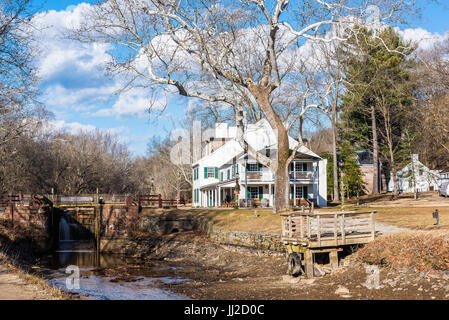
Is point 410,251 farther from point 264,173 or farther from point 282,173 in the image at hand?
point 264,173

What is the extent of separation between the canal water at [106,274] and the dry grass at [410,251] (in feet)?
21.2

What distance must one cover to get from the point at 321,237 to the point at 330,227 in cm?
73

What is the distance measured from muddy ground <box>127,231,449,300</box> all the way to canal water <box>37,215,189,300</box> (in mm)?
643

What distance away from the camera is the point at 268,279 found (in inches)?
664

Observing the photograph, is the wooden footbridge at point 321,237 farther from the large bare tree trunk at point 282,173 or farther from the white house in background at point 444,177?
the white house in background at point 444,177

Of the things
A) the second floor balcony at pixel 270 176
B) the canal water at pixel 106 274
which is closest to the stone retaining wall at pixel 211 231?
the canal water at pixel 106 274

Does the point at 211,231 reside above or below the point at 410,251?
below

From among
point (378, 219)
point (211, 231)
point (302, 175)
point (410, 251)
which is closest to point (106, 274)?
point (211, 231)

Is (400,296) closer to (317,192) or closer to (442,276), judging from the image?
(442,276)

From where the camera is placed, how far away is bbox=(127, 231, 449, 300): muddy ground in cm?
1216

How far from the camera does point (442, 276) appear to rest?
12.0 m

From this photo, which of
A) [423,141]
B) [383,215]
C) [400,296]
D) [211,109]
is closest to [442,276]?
[400,296]

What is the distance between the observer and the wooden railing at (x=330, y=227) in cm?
1589

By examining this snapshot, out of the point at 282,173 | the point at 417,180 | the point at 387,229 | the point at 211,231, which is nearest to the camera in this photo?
the point at 387,229
